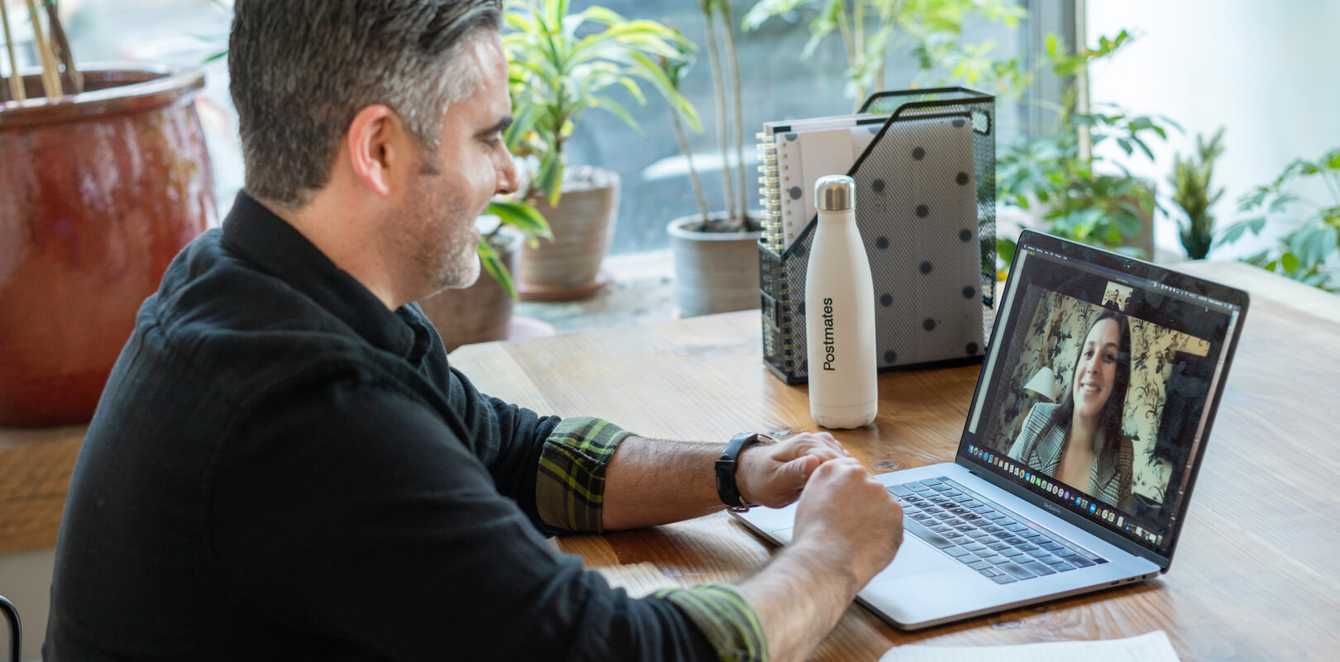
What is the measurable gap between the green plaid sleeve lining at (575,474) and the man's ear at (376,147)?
394mm

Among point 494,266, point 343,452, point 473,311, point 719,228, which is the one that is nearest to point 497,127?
point 343,452

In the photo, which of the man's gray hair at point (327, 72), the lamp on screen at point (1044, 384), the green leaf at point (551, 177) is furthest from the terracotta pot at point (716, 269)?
the man's gray hair at point (327, 72)

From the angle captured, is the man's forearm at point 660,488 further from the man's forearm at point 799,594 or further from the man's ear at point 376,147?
the man's ear at point 376,147

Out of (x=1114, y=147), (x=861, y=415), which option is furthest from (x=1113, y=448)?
(x=1114, y=147)

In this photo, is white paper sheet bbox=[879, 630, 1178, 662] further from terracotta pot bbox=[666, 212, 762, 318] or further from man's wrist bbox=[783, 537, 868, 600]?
terracotta pot bbox=[666, 212, 762, 318]

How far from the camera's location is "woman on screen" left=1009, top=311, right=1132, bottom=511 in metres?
1.17

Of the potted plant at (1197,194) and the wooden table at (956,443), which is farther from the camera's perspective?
the potted plant at (1197,194)

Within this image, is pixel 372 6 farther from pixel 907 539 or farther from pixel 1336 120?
pixel 1336 120

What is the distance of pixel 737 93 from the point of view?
10.7 feet

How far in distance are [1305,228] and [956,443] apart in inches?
55.6

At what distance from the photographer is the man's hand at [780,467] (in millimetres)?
1261

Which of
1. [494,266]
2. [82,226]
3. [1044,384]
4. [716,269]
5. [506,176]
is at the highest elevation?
[506,176]

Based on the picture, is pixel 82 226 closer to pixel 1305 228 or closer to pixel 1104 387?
pixel 1104 387

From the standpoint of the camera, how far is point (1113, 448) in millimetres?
1170
